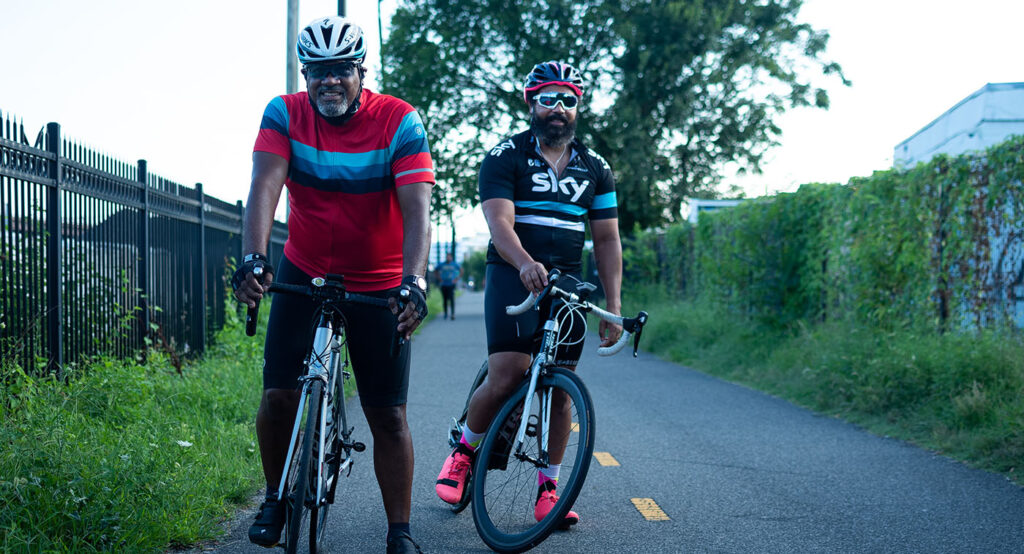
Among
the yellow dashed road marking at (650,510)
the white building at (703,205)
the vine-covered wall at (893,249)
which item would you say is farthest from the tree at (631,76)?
the yellow dashed road marking at (650,510)

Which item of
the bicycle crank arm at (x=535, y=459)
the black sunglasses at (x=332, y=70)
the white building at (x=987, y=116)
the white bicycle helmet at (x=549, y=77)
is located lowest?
the bicycle crank arm at (x=535, y=459)

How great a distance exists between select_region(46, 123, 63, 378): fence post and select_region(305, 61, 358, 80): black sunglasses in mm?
3501

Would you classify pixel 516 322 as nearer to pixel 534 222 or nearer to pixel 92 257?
pixel 534 222

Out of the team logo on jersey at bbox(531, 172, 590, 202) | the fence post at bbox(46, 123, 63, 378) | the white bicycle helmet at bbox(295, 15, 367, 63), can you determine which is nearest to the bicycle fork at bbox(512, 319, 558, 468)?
the team logo on jersey at bbox(531, 172, 590, 202)

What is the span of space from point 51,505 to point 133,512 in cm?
31

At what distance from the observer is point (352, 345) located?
11.7ft

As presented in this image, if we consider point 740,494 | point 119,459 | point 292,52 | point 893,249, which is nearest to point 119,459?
point 119,459

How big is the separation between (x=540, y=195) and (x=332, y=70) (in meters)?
1.23

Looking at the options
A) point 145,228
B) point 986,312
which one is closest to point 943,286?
point 986,312

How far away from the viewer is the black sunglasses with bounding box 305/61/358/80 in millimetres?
3393

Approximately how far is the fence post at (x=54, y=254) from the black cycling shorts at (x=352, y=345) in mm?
3185

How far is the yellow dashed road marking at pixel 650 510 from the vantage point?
14.8 feet

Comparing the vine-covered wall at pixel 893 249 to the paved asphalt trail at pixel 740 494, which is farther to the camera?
the vine-covered wall at pixel 893 249

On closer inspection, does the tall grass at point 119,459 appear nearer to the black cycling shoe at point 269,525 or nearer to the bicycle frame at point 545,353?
the black cycling shoe at point 269,525
